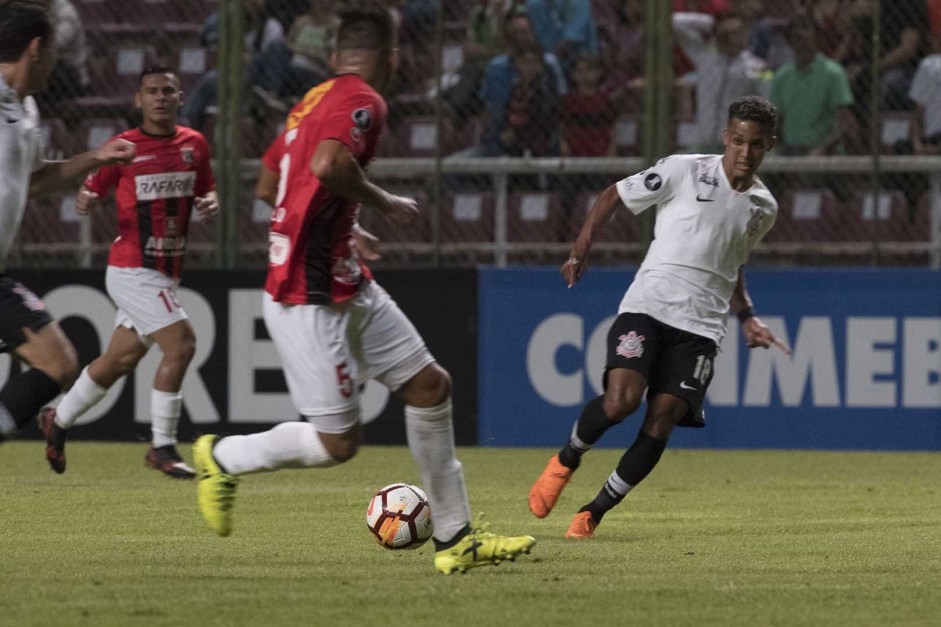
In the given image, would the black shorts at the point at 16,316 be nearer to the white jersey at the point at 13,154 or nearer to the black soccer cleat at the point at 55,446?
the white jersey at the point at 13,154

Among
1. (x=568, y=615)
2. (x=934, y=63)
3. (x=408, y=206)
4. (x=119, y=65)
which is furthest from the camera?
(x=119, y=65)

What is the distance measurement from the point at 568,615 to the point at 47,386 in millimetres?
2413

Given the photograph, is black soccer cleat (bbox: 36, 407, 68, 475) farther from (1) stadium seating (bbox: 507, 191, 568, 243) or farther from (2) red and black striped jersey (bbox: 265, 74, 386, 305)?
(2) red and black striped jersey (bbox: 265, 74, 386, 305)

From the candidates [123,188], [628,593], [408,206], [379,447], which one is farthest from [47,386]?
[379,447]

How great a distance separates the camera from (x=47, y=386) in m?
6.74

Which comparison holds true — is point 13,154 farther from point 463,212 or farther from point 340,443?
point 463,212

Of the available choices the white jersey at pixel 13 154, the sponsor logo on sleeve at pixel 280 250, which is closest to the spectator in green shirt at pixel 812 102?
the sponsor logo on sleeve at pixel 280 250

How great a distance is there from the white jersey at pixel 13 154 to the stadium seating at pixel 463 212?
6754 millimetres

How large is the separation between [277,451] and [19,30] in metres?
1.94

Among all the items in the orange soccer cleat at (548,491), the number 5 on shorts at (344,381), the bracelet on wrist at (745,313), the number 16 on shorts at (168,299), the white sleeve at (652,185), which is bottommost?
the orange soccer cleat at (548,491)

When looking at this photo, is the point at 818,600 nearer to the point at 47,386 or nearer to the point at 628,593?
the point at 628,593

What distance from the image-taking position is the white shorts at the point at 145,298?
10.6m

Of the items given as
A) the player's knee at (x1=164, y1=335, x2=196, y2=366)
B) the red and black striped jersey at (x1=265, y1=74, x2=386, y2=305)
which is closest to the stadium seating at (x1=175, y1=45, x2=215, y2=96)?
the player's knee at (x1=164, y1=335, x2=196, y2=366)

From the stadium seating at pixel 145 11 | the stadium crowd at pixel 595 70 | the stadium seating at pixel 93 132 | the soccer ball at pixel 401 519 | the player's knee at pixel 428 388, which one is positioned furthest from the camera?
the stadium seating at pixel 145 11
